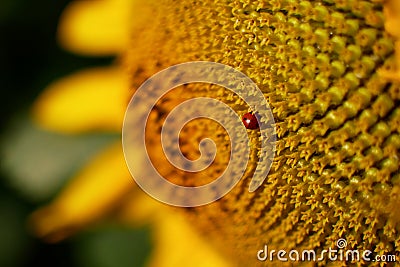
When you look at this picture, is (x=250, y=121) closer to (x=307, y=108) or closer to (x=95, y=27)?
(x=307, y=108)

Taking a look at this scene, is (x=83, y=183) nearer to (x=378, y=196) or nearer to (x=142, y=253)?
(x=142, y=253)

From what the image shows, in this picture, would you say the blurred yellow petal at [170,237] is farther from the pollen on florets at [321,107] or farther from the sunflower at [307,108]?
the pollen on florets at [321,107]

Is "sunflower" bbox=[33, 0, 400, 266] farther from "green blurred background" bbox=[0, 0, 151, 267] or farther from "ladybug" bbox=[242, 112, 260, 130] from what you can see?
"green blurred background" bbox=[0, 0, 151, 267]

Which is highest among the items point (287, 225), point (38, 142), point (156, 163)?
point (38, 142)

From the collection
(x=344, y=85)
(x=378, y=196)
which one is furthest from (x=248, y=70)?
(x=378, y=196)

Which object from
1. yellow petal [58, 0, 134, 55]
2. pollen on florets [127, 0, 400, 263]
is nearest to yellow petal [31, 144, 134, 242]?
yellow petal [58, 0, 134, 55]

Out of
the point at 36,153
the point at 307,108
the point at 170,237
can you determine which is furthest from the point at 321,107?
the point at 36,153

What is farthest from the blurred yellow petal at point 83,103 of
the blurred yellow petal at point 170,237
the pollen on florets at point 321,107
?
the pollen on florets at point 321,107
